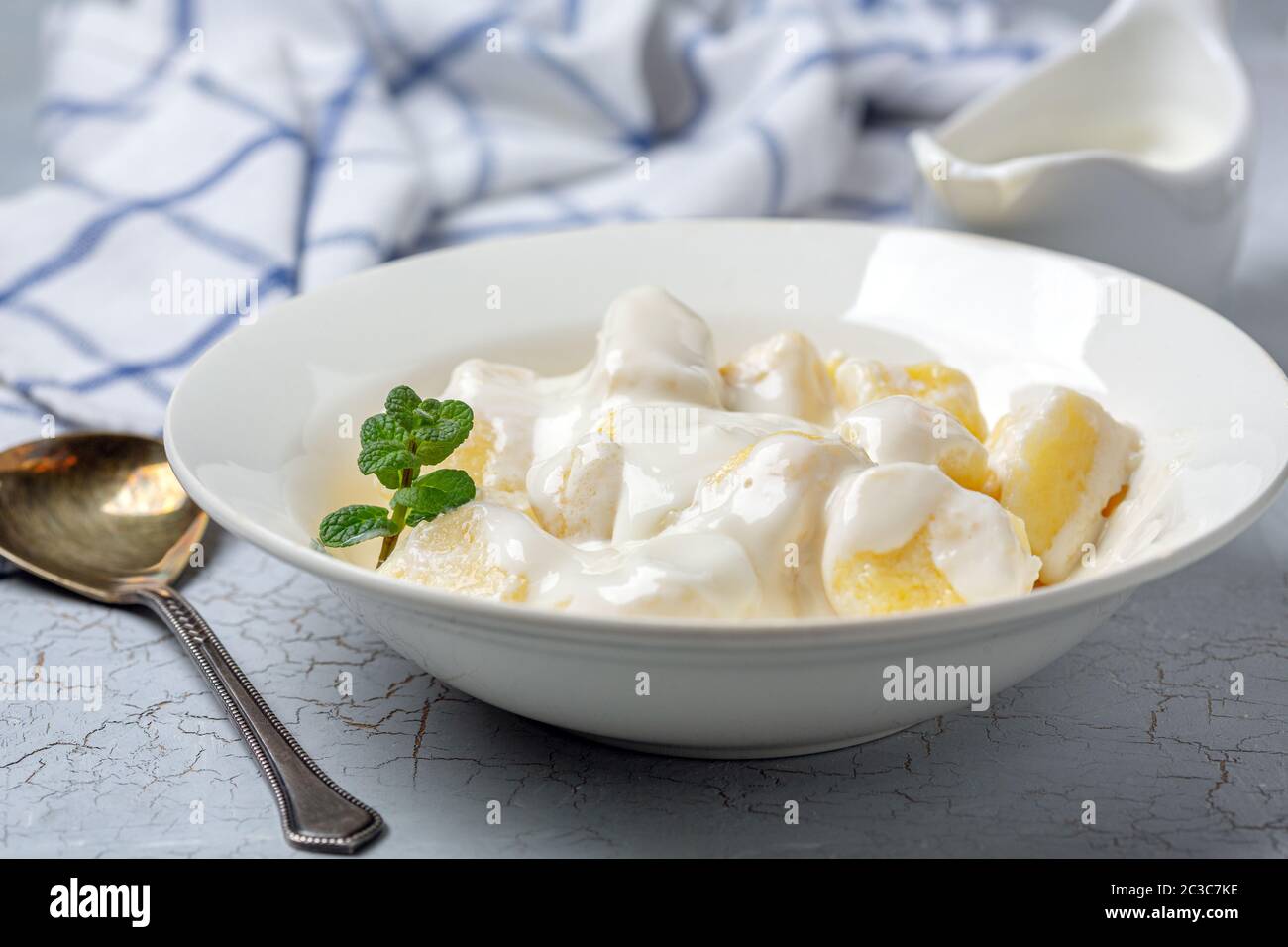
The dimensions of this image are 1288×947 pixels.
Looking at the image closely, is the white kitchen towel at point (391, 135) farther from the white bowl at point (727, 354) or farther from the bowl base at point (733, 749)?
the bowl base at point (733, 749)

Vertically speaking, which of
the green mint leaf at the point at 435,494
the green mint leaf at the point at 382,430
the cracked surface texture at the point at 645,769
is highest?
the green mint leaf at the point at 382,430

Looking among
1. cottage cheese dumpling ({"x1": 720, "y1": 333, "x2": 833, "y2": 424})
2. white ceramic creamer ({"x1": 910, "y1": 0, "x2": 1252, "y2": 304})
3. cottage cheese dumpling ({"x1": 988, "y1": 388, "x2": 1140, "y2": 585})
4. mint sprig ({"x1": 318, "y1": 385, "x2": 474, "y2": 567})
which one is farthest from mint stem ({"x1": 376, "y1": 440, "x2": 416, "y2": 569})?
white ceramic creamer ({"x1": 910, "y1": 0, "x2": 1252, "y2": 304})

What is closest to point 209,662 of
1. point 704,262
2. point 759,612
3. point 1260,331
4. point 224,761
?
point 224,761

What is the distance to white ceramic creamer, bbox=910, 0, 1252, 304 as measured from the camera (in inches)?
66.8

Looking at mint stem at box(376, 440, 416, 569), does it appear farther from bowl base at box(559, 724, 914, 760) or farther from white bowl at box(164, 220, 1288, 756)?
bowl base at box(559, 724, 914, 760)

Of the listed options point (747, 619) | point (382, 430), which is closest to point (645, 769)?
point (747, 619)

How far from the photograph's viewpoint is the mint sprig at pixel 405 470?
44.7 inches

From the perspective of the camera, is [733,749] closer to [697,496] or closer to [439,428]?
[697,496]

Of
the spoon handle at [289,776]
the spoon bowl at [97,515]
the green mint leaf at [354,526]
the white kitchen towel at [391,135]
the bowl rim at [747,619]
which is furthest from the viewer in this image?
the white kitchen towel at [391,135]

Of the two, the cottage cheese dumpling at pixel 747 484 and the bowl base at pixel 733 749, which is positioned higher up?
the cottage cheese dumpling at pixel 747 484

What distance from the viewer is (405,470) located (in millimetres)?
1210

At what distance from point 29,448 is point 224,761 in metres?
0.59

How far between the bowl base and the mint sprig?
22 cm

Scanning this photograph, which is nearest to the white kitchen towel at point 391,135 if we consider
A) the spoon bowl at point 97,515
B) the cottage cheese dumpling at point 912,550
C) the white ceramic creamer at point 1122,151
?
the spoon bowl at point 97,515
